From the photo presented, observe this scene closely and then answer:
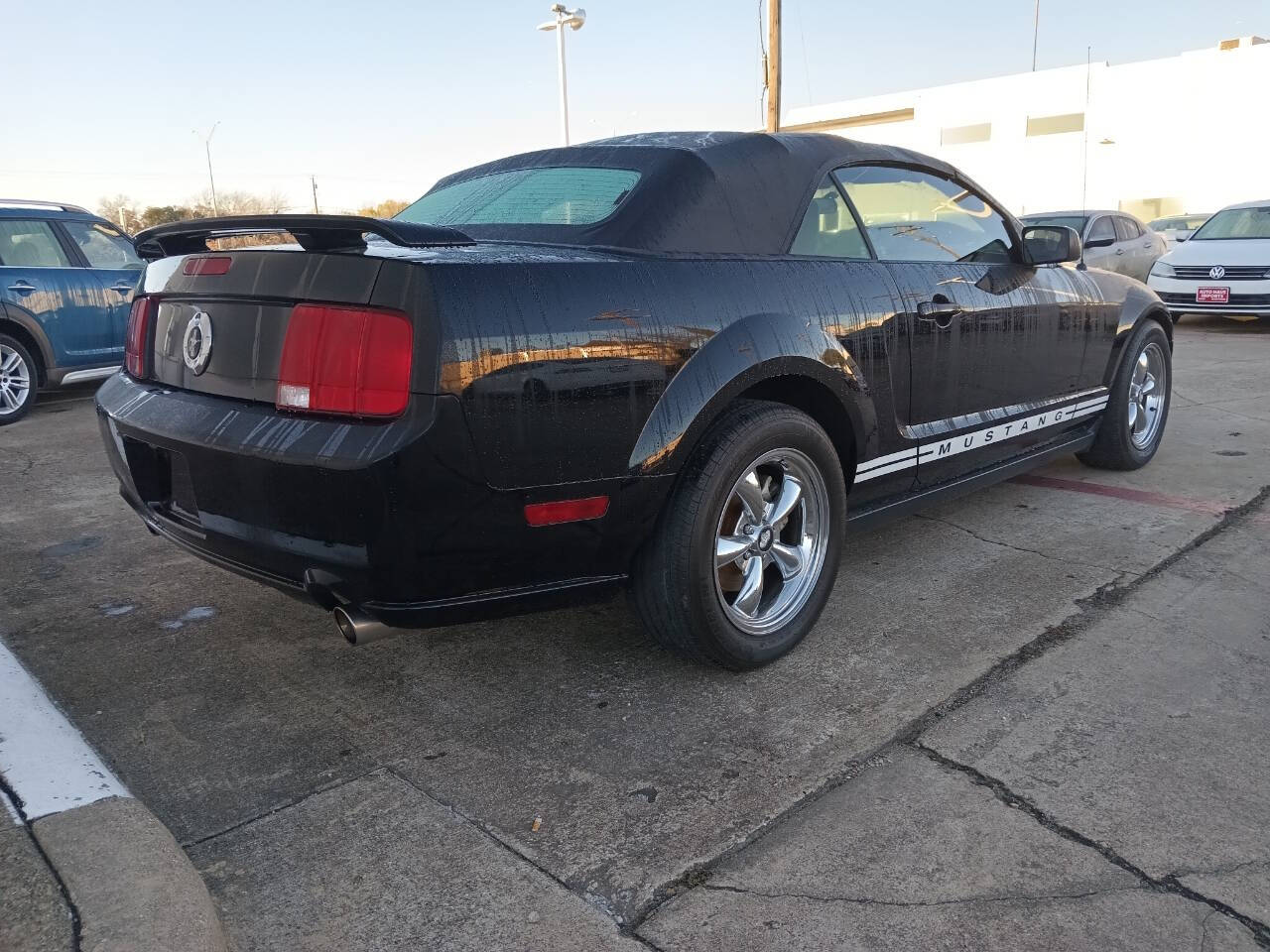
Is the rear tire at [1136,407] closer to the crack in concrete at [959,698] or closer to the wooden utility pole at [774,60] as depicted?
the crack in concrete at [959,698]

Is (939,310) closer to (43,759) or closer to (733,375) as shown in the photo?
(733,375)

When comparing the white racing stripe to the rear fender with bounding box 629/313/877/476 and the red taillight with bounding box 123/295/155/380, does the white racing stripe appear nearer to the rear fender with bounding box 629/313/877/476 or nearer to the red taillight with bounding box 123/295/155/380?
the rear fender with bounding box 629/313/877/476

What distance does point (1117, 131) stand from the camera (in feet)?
106

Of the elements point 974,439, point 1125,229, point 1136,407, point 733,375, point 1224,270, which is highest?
point 1125,229

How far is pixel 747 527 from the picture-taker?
9.55 ft

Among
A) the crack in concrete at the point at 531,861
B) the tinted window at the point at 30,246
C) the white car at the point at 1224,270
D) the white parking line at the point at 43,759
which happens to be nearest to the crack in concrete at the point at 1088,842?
the crack in concrete at the point at 531,861

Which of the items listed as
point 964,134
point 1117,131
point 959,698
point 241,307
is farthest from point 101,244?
point 964,134

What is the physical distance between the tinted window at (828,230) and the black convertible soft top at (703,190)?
0.15ft

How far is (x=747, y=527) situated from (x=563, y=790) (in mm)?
958

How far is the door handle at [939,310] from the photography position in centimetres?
339

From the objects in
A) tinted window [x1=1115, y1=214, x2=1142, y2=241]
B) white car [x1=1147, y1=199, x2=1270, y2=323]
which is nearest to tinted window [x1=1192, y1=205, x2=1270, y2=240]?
white car [x1=1147, y1=199, x2=1270, y2=323]

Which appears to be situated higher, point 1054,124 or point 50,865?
point 1054,124

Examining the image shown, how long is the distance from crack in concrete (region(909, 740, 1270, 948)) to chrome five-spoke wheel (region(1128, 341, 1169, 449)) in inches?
131

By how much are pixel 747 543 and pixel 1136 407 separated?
3306 millimetres
